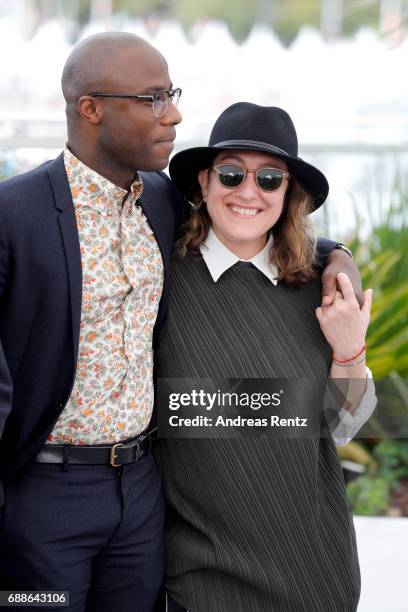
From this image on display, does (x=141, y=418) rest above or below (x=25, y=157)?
below

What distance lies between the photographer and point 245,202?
93.9 inches

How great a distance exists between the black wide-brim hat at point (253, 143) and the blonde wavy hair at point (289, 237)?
6 centimetres

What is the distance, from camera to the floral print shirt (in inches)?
84.0

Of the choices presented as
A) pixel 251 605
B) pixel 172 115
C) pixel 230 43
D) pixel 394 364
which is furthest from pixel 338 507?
pixel 230 43

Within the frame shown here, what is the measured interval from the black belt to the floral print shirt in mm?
20

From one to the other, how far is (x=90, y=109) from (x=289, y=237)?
0.69 m

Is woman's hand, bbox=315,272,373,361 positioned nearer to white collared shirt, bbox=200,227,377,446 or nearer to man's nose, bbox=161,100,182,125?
white collared shirt, bbox=200,227,377,446

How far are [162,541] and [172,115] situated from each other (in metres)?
1.11

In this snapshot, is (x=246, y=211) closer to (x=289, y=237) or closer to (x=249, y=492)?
(x=289, y=237)

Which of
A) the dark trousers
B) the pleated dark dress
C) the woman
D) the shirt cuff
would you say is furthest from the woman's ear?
the dark trousers

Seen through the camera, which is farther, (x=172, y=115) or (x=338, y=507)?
(x=338, y=507)

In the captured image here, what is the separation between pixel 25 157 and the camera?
5.67m

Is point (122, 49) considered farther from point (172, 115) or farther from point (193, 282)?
point (193, 282)

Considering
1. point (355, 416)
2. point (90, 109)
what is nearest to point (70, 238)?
point (90, 109)
